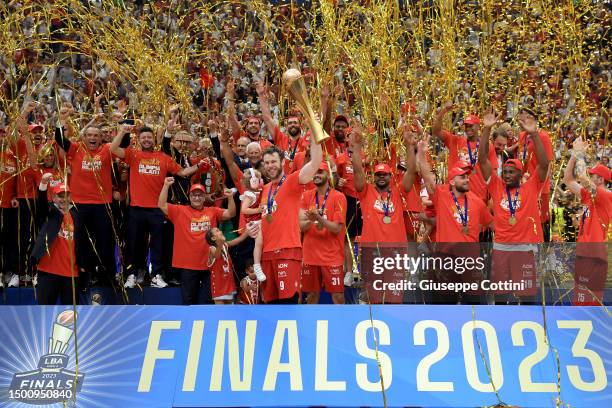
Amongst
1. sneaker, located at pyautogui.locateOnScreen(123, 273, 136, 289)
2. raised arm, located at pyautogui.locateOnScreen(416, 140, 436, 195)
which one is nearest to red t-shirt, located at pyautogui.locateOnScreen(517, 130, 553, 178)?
raised arm, located at pyautogui.locateOnScreen(416, 140, 436, 195)

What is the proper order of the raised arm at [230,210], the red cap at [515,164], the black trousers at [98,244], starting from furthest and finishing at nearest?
1. the black trousers at [98,244]
2. the raised arm at [230,210]
3. the red cap at [515,164]

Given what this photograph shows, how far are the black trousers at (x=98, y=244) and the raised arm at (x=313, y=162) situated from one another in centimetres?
317

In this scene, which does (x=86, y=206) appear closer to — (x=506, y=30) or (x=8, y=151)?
(x=8, y=151)

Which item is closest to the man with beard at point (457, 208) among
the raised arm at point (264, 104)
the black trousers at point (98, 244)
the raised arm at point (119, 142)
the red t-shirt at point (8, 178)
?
the raised arm at point (264, 104)

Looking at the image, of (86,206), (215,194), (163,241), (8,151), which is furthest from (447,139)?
(8,151)

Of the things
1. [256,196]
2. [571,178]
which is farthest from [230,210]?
[571,178]

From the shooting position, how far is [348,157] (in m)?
9.98

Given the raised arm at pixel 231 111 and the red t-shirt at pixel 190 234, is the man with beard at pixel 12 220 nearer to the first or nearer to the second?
the red t-shirt at pixel 190 234

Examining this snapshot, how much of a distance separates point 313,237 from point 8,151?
3.26 metres

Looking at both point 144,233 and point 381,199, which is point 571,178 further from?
point 144,233

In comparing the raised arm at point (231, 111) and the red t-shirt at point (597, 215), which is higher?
the raised arm at point (231, 111)

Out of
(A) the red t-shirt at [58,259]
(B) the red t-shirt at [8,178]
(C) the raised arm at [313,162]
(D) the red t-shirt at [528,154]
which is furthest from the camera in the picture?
(B) the red t-shirt at [8,178]

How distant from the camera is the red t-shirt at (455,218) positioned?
8883mm

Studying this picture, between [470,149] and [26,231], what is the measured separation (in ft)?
15.0
